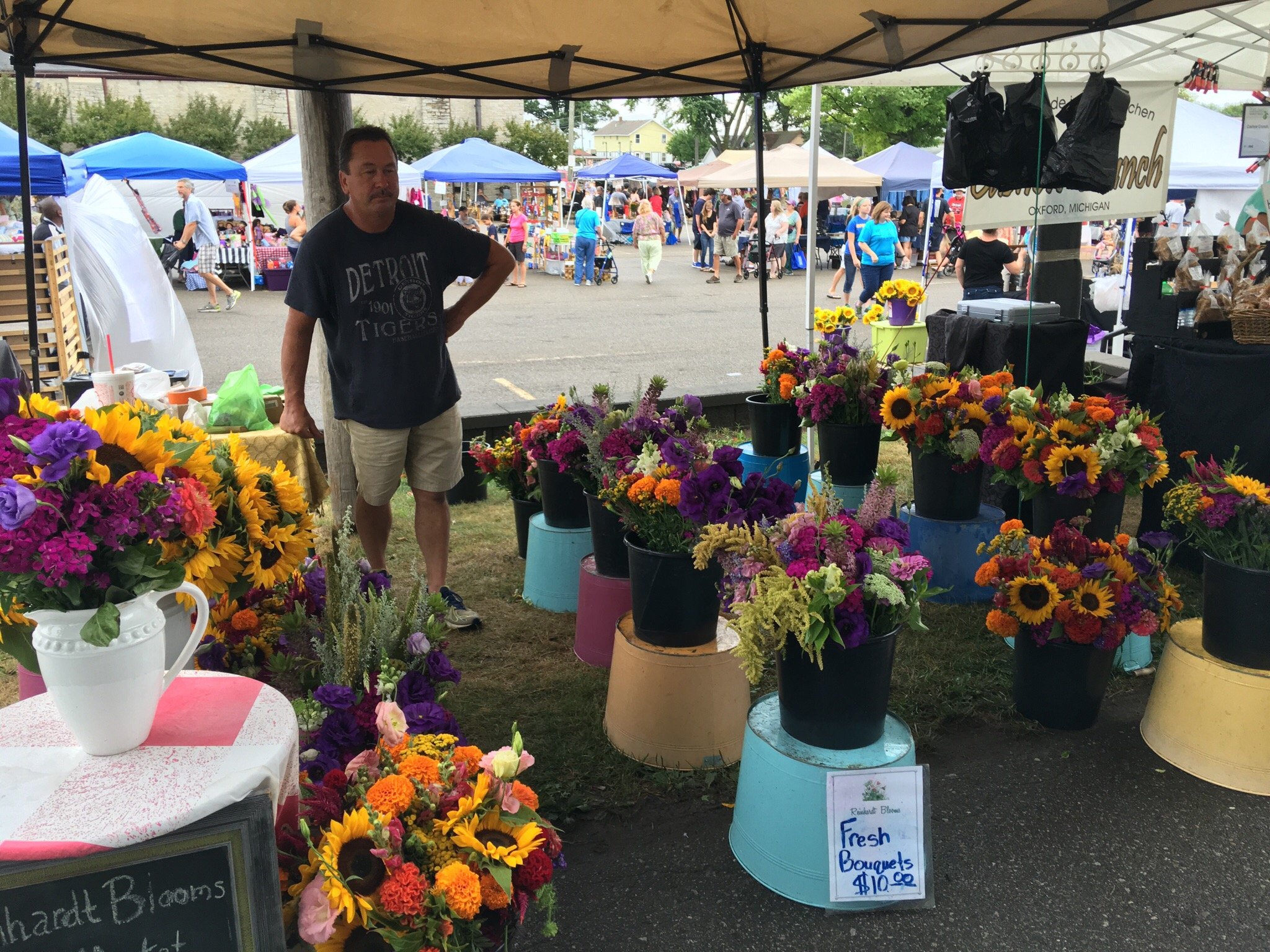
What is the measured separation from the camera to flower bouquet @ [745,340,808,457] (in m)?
Answer: 4.50

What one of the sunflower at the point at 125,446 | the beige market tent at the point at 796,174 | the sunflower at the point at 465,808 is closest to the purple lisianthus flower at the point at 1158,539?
the sunflower at the point at 465,808

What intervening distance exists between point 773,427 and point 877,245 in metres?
8.42

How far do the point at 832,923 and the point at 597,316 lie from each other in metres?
12.3

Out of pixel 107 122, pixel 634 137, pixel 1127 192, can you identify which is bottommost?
pixel 1127 192

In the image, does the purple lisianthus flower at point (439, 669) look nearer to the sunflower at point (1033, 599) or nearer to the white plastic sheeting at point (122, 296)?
the sunflower at point (1033, 599)

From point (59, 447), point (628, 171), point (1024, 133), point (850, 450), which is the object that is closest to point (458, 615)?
point (850, 450)

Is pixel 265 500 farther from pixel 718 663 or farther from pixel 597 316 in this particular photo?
pixel 597 316

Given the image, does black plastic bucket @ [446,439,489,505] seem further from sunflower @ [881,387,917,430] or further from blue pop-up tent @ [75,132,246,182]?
blue pop-up tent @ [75,132,246,182]

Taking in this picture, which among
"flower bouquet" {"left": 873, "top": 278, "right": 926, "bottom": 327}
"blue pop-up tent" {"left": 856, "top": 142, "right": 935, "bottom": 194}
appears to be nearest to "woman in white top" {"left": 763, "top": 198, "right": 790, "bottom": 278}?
"blue pop-up tent" {"left": 856, "top": 142, "right": 935, "bottom": 194}

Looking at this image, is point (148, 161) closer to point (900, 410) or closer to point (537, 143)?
point (900, 410)

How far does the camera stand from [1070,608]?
300 centimetres

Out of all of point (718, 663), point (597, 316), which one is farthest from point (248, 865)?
point (597, 316)

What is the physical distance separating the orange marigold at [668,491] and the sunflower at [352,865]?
1344mm

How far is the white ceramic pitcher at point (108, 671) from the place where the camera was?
1.48 meters
